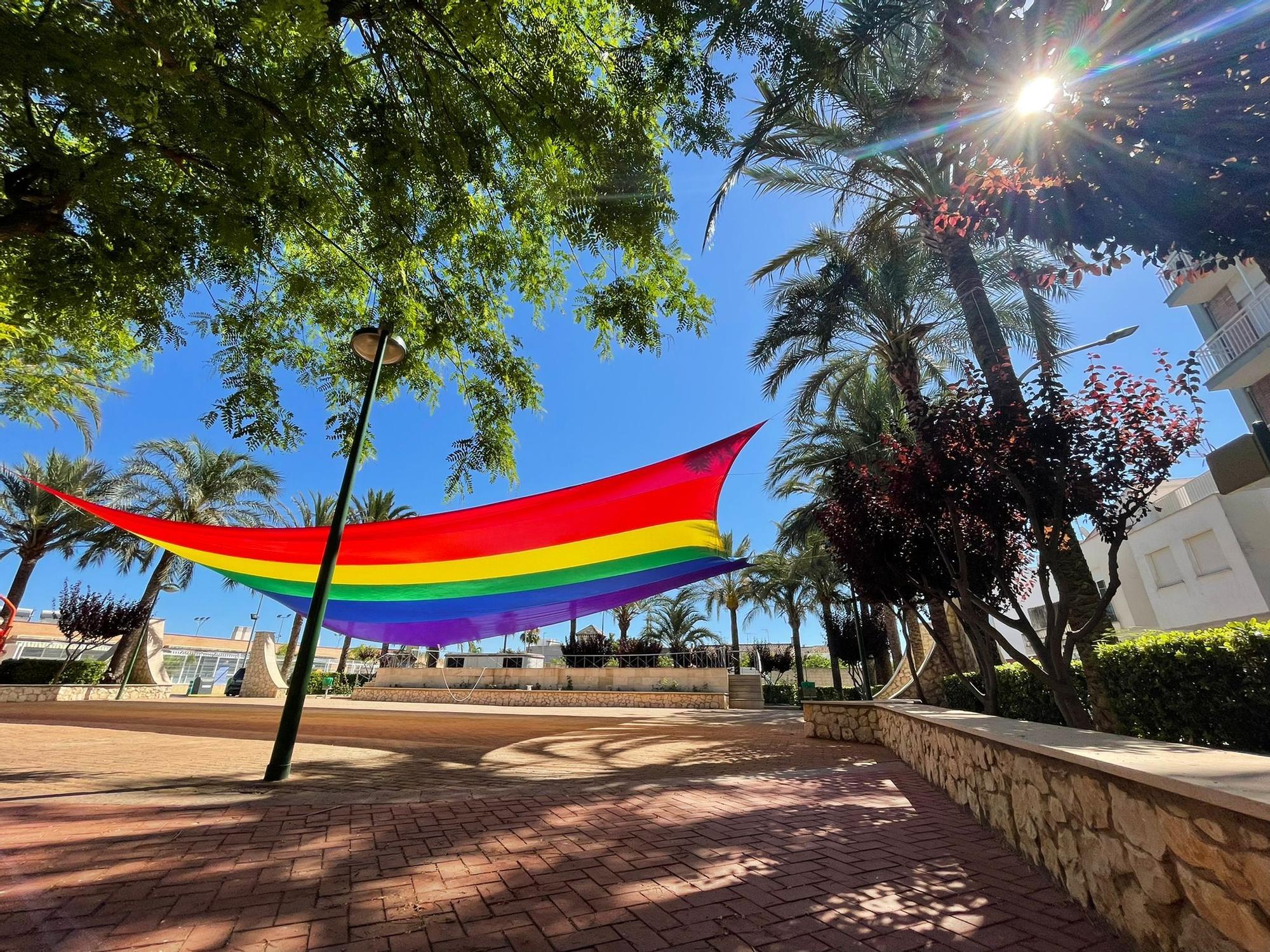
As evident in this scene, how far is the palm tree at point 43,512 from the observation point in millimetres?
17734

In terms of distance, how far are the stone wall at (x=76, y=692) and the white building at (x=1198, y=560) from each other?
2581 cm

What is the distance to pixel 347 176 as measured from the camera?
5359mm

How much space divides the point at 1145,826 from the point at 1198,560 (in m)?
18.9

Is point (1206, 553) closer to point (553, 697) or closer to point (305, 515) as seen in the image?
point (553, 697)

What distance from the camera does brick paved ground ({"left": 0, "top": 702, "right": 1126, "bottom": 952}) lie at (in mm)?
1953

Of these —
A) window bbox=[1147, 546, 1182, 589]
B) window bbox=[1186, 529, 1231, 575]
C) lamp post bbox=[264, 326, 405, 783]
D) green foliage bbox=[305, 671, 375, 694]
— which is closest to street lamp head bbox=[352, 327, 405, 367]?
lamp post bbox=[264, 326, 405, 783]

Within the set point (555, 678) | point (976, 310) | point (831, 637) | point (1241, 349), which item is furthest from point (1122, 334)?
point (555, 678)

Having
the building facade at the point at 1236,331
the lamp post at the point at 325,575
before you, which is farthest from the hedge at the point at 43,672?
the building facade at the point at 1236,331

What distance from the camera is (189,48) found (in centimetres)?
308

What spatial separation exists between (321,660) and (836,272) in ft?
153

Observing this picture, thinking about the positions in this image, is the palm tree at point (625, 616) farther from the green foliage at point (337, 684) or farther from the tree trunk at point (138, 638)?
the tree trunk at point (138, 638)

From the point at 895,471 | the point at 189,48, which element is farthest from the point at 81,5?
the point at 895,471

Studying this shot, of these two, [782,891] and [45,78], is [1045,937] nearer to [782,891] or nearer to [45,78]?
[782,891]

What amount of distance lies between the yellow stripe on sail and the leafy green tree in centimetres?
290
